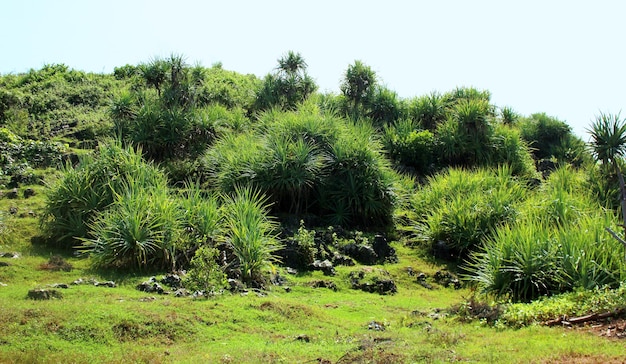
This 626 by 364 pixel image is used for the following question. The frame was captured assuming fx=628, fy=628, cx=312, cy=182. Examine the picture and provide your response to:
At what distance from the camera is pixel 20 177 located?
65.2 feet

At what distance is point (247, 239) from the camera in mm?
13531

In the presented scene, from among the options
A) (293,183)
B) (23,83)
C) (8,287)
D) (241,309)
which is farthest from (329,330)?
(23,83)

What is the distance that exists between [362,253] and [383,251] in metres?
0.80

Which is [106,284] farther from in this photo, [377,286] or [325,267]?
[377,286]

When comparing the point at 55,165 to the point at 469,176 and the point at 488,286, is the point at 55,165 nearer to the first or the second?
the point at 469,176

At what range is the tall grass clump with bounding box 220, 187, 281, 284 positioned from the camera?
13.3m

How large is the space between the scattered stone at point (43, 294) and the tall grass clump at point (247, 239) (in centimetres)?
370

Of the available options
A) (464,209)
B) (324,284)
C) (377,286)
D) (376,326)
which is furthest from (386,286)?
(464,209)

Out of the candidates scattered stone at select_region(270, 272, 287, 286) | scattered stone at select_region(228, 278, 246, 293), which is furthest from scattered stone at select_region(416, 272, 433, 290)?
scattered stone at select_region(228, 278, 246, 293)

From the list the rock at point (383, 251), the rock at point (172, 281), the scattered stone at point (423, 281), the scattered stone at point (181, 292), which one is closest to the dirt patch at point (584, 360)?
the scattered stone at point (181, 292)

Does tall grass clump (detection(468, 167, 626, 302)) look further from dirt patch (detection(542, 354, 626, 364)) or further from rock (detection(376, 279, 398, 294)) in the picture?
dirt patch (detection(542, 354, 626, 364))

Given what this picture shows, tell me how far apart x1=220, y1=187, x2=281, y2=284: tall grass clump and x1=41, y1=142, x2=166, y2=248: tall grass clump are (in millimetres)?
2382

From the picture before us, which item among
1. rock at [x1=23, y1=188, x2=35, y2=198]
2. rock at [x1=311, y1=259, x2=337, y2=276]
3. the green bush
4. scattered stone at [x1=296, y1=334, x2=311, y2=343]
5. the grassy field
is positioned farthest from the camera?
the green bush

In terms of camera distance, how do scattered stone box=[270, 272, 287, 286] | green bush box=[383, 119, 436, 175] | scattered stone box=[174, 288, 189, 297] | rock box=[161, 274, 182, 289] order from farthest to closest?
green bush box=[383, 119, 436, 175] → scattered stone box=[270, 272, 287, 286] → rock box=[161, 274, 182, 289] → scattered stone box=[174, 288, 189, 297]
